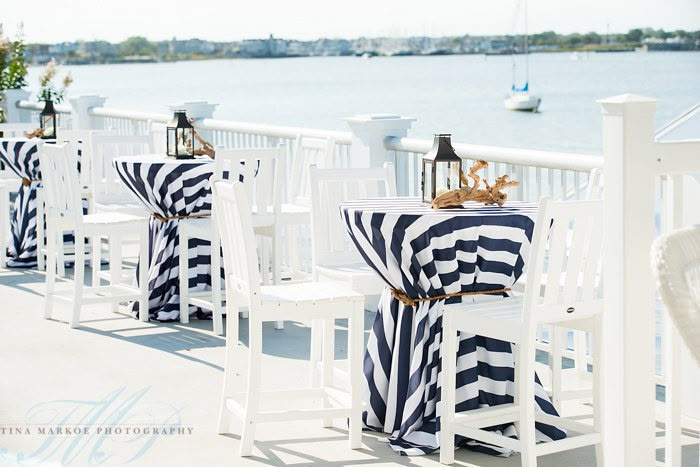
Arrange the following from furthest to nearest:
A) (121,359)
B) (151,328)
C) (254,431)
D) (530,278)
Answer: (151,328), (121,359), (254,431), (530,278)

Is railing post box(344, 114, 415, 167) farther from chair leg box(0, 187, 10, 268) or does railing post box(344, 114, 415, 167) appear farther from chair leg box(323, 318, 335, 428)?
chair leg box(0, 187, 10, 268)

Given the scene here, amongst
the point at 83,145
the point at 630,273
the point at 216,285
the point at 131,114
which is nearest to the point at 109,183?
the point at 83,145

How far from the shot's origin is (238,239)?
4.18m

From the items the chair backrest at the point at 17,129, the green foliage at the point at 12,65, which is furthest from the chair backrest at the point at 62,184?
the green foliage at the point at 12,65

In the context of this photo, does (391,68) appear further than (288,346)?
Yes

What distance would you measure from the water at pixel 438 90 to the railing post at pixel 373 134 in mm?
32893

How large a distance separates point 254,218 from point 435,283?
2.32m

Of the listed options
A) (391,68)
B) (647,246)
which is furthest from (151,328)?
(391,68)

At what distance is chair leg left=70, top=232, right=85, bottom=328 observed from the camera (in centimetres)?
620

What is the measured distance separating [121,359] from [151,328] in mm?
725

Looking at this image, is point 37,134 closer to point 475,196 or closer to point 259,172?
point 259,172

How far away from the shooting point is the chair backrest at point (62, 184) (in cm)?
617

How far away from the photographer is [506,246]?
164 inches

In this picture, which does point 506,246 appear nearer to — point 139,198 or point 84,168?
point 139,198
